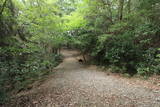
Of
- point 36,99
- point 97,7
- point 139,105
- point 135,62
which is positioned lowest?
point 36,99

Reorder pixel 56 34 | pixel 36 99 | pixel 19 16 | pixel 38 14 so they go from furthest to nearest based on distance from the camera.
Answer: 1. pixel 56 34
2. pixel 38 14
3. pixel 19 16
4. pixel 36 99

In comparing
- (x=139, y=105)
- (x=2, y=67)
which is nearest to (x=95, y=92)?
(x=139, y=105)

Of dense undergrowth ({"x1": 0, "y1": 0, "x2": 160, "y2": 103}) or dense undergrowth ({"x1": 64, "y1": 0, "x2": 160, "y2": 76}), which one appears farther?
dense undergrowth ({"x1": 64, "y1": 0, "x2": 160, "y2": 76})

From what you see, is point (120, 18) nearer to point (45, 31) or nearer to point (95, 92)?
point (45, 31)

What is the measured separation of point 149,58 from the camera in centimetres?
642

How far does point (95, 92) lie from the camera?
171 inches

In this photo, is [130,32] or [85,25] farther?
[85,25]

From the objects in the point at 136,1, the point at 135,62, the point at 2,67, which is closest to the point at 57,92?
the point at 2,67

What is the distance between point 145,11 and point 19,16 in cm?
764

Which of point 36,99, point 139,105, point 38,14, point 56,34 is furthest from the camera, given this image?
point 56,34

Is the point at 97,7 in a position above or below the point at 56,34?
above

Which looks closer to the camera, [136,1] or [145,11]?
[145,11]

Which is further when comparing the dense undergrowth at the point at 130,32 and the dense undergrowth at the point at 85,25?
the dense undergrowth at the point at 130,32

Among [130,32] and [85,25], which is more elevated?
[85,25]
